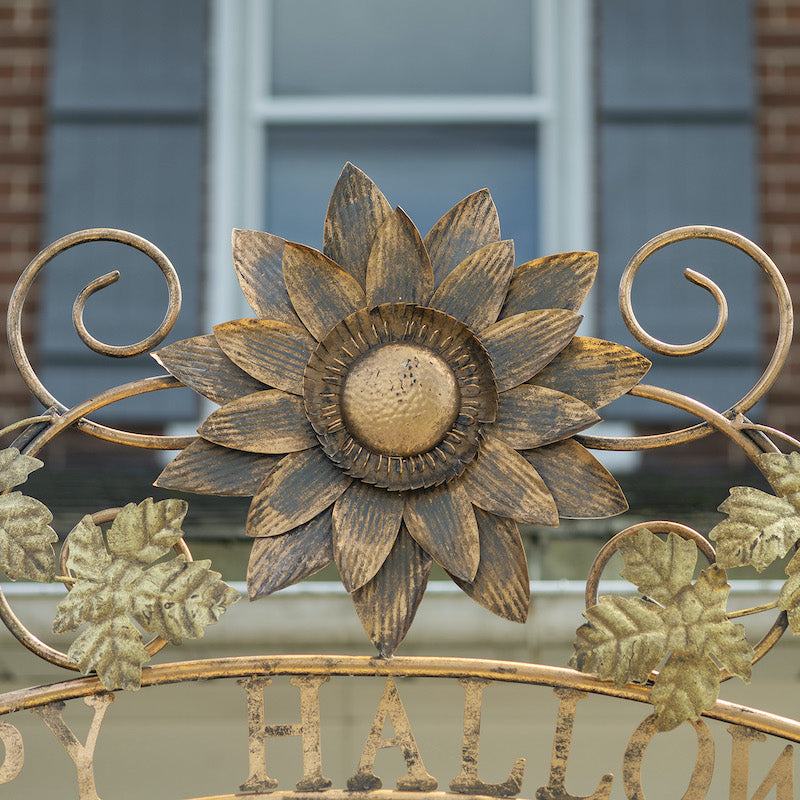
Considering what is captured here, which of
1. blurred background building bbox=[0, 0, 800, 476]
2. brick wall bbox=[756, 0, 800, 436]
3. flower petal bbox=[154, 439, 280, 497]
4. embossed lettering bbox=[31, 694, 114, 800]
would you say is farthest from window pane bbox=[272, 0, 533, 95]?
embossed lettering bbox=[31, 694, 114, 800]

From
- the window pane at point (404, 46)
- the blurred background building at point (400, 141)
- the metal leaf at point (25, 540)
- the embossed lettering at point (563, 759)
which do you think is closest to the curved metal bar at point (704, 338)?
the embossed lettering at point (563, 759)

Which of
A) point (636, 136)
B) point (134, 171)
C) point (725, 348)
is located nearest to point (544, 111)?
point (636, 136)

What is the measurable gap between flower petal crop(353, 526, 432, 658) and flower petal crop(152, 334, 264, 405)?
Result: 7.3 inches

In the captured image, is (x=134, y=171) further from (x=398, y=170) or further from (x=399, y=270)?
(x=399, y=270)

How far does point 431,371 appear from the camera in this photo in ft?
2.75

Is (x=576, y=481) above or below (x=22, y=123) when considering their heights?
below

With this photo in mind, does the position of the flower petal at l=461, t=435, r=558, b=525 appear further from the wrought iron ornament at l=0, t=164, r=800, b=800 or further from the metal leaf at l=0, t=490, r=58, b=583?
the metal leaf at l=0, t=490, r=58, b=583

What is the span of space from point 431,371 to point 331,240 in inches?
5.6

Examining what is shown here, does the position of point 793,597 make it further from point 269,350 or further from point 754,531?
point 269,350

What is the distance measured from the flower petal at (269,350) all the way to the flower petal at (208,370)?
13mm

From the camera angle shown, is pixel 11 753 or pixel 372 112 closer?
pixel 11 753

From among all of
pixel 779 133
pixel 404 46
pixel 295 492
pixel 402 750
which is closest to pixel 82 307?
pixel 295 492

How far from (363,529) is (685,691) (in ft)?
0.95

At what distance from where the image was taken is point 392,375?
836 mm
